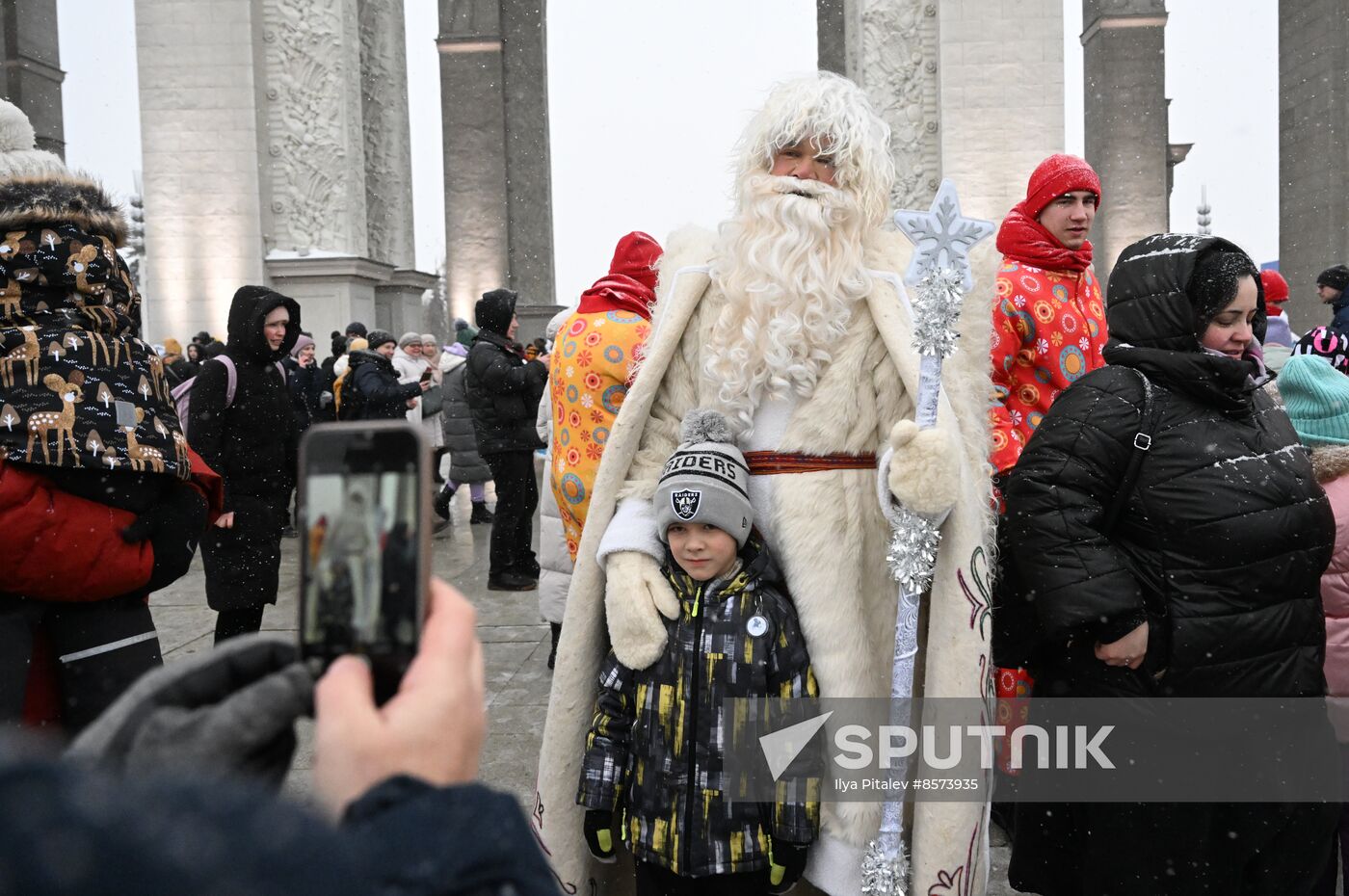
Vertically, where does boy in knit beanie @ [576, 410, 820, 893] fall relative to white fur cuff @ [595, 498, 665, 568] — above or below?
below

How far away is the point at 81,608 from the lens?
2.72 m

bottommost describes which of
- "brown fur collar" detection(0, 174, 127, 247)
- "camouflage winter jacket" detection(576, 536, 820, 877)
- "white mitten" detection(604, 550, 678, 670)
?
"camouflage winter jacket" detection(576, 536, 820, 877)

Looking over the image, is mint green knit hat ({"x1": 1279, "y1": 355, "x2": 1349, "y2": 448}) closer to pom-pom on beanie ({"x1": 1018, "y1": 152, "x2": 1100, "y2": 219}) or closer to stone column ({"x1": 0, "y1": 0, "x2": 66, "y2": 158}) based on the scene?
pom-pom on beanie ({"x1": 1018, "y1": 152, "x2": 1100, "y2": 219})

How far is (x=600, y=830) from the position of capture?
263 centimetres

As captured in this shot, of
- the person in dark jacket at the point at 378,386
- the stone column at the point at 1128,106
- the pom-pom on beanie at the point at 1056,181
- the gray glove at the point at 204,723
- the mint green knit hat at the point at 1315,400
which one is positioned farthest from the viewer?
the stone column at the point at 1128,106

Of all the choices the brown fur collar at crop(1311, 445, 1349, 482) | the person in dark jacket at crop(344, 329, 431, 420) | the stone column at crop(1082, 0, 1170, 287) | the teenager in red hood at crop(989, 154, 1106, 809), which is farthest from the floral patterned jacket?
the stone column at crop(1082, 0, 1170, 287)

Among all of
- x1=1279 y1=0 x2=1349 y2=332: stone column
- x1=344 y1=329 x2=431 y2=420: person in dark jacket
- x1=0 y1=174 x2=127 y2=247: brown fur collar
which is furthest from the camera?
x1=1279 y1=0 x2=1349 y2=332: stone column

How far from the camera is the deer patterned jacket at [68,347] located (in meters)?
2.59

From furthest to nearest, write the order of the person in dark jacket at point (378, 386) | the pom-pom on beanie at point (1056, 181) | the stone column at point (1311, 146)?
the stone column at point (1311, 146) < the person in dark jacket at point (378, 386) < the pom-pom on beanie at point (1056, 181)

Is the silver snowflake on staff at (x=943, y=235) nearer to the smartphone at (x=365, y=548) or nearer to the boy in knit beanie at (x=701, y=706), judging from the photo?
the boy in knit beanie at (x=701, y=706)

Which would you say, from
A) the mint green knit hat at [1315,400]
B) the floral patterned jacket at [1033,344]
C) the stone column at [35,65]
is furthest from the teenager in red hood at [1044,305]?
the stone column at [35,65]

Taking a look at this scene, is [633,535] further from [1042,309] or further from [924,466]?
[1042,309]

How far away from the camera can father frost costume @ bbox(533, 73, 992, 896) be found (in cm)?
256

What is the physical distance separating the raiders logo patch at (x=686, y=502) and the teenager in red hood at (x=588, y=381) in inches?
66.8
